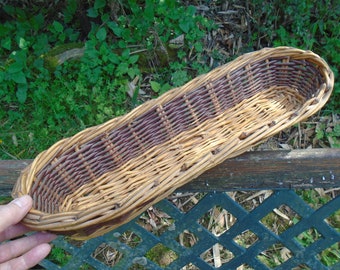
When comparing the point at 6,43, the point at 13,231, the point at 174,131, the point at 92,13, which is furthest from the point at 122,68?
the point at 13,231

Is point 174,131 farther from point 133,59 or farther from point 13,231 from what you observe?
point 133,59

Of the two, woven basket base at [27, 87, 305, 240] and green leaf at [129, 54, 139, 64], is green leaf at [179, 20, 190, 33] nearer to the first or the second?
green leaf at [129, 54, 139, 64]

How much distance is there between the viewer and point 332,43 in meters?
2.54

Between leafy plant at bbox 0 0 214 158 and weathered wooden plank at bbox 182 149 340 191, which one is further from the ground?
weathered wooden plank at bbox 182 149 340 191

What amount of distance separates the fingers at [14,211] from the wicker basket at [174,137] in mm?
40

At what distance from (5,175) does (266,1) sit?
1.96 m

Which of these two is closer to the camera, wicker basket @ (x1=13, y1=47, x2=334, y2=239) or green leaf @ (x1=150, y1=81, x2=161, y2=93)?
wicker basket @ (x1=13, y1=47, x2=334, y2=239)

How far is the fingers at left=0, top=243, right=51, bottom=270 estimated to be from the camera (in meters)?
1.21

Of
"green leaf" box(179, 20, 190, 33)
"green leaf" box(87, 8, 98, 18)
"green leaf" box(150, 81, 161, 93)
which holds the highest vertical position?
"green leaf" box(87, 8, 98, 18)

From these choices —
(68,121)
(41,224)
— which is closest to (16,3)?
(68,121)

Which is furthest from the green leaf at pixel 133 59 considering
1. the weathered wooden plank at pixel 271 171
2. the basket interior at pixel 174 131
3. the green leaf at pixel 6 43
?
the weathered wooden plank at pixel 271 171

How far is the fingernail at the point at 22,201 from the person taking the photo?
1.12 m

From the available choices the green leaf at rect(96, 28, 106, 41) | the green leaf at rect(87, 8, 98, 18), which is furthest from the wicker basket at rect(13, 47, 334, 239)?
the green leaf at rect(87, 8, 98, 18)

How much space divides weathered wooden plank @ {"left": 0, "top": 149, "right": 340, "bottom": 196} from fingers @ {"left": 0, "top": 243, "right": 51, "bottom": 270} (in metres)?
0.19
